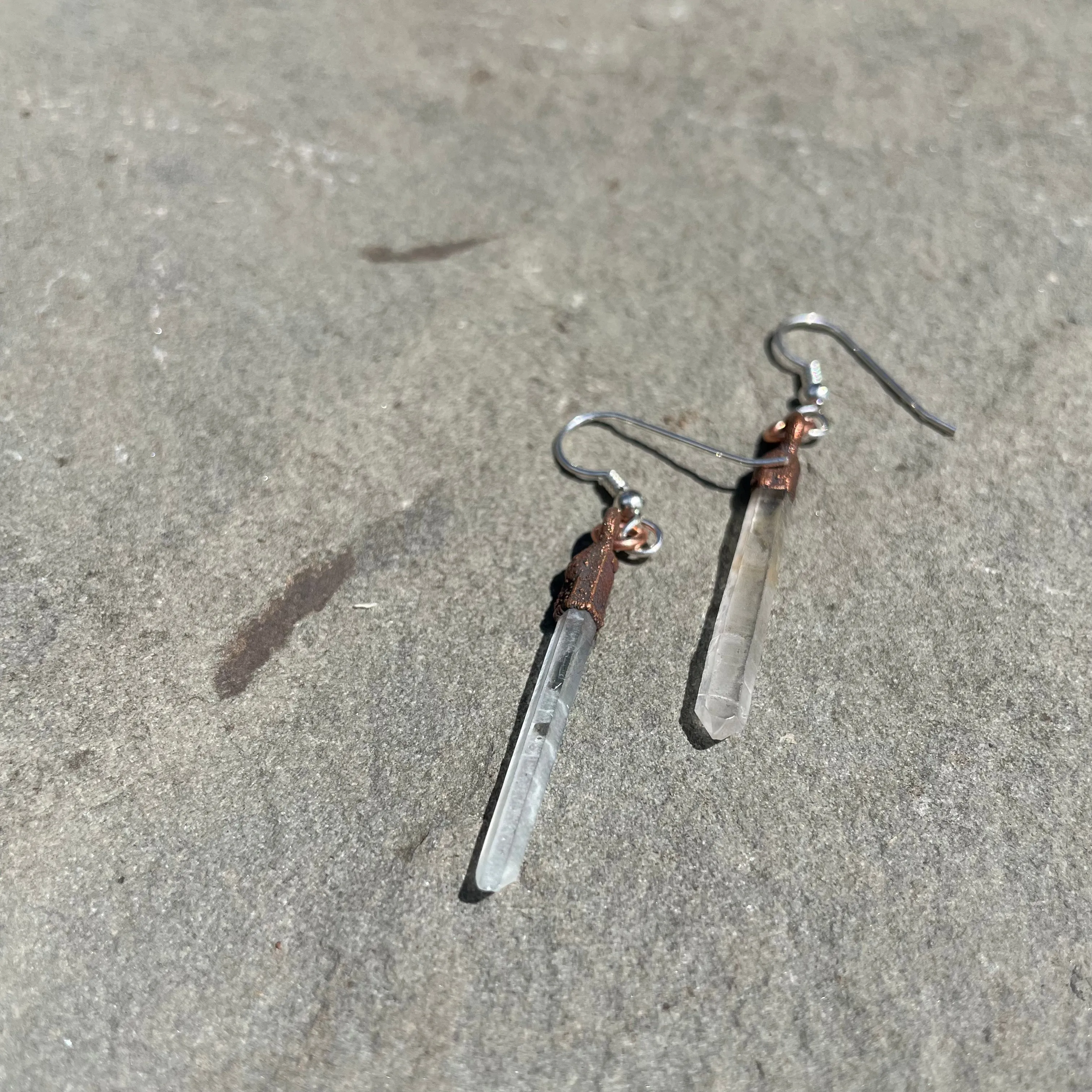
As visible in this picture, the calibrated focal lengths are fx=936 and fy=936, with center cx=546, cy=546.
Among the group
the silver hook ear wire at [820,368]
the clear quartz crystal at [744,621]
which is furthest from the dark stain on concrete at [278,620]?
the silver hook ear wire at [820,368]

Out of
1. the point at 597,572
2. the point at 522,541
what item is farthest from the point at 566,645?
the point at 522,541

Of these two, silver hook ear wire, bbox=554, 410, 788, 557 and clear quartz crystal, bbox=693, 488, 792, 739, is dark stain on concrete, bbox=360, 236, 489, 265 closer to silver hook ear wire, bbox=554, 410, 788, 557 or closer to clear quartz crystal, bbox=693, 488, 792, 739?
silver hook ear wire, bbox=554, 410, 788, 557

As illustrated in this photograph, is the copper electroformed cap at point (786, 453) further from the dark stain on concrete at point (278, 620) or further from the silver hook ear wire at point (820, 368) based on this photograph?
the dark stain on concrete at point (278, 620)

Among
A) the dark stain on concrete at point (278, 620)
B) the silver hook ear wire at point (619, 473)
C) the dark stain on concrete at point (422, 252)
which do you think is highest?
the dark stain on concrete at point (422, 252)

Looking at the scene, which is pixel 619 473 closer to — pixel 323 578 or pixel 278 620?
pixel 323 578

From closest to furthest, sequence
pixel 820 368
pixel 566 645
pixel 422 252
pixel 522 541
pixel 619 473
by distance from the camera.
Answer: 1. pixel 566 645
2. pixel 522 541
3. pixel 619 473
4. pixel 820 368
5. pixel 422 252

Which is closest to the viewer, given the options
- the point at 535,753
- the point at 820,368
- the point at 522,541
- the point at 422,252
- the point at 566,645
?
the point at 535,753

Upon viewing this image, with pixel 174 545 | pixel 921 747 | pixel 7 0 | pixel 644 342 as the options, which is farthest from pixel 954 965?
pixel 7 0
